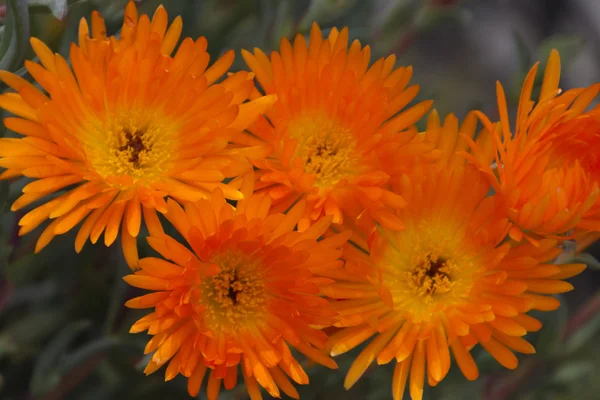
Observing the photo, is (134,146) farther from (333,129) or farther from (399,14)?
(399,14)

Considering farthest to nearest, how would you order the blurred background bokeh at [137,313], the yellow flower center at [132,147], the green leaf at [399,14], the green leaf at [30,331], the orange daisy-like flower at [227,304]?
the green leaf at [399,14] → the green leaf at [30,331] → the blurred background bokeh at [137,313] → the yellow flower center at [132,147] → the orange daisy-like flower at [227,304]

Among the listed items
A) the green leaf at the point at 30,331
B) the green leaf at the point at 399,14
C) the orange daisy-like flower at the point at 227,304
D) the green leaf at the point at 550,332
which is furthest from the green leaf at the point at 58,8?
the green leaf at the point at 550,332

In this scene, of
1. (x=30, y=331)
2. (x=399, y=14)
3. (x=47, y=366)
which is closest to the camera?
(x=47, y=366)

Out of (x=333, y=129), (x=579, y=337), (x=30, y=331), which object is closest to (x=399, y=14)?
(x=333, y=129)

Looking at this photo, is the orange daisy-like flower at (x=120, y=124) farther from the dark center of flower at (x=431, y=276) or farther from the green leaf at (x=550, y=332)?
the green leaf at (x=550, y=332)

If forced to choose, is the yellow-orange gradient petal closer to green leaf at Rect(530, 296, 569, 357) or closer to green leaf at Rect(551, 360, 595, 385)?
green leaf at Rect(530, 296, 569, 357)

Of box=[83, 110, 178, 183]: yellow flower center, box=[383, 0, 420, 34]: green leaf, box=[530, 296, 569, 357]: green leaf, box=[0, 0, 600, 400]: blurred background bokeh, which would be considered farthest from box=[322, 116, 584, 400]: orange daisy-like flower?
box=[383, 0, 420, 34]: green leaf
